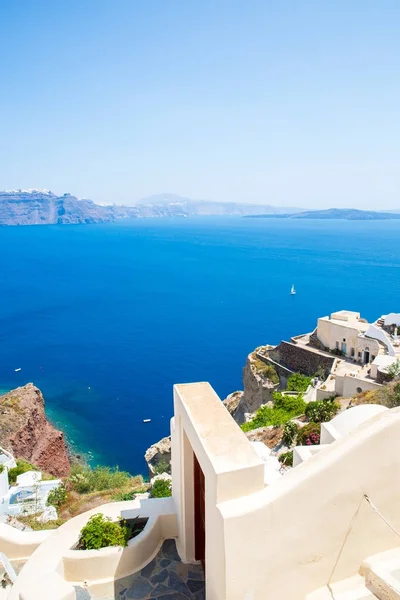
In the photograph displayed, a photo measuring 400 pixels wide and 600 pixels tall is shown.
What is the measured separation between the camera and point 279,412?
2770 cm

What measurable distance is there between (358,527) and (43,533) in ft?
20.1

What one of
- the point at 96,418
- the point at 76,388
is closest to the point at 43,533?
the point at 96,418

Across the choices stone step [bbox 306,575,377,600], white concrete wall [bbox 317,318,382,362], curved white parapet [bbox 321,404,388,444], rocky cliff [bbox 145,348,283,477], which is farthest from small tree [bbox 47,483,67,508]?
white concrete wall [bbox 317,318,382,362]

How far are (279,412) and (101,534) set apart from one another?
21.5 m

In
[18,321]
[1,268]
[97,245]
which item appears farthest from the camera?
[97,245]

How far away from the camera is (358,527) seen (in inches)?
234

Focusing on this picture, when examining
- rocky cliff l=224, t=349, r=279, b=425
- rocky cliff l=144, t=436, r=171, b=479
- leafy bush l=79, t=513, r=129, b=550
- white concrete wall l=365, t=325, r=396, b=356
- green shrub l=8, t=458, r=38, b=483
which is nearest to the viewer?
leafy bush l=79, t=513, r=129, b=550

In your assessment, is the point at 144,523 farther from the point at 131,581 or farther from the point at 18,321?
the point at 18,321

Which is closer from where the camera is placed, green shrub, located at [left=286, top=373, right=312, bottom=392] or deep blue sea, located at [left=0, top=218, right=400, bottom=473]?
green shrub, located at [left=286, top=373, right=312, bottom=392]

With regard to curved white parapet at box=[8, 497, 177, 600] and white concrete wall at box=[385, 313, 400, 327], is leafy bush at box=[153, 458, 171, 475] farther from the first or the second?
white concrete wall at box=[385, 313, 400, 327]

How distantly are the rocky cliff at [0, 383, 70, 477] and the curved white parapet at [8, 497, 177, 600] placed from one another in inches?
1078

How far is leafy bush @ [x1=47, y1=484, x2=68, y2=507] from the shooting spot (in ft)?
58.7

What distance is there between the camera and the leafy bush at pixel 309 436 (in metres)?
18.0

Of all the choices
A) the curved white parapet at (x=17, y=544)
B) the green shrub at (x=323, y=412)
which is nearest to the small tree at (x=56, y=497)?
the curved white parapet at (x=17, y=544)
